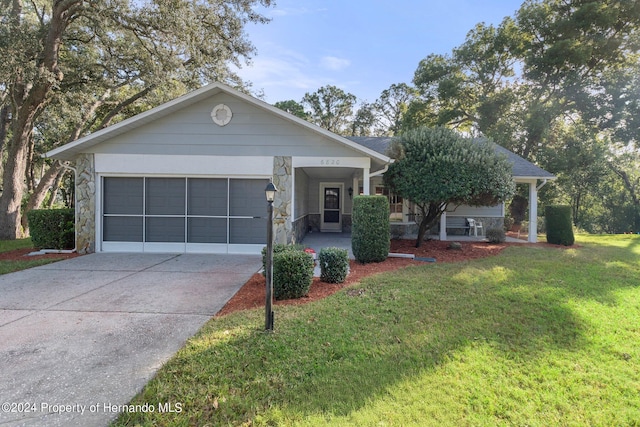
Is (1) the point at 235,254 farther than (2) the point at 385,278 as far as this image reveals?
Yes

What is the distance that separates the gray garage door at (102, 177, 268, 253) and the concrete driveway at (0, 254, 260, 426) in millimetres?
1563

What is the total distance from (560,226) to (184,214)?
39.4 ft

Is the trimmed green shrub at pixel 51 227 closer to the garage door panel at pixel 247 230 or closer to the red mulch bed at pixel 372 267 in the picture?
the garage door panel at pixel 247 230

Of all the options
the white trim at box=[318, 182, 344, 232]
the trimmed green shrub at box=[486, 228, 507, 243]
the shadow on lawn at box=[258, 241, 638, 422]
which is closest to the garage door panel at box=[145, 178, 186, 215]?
the shadow on lawn at box=[258, 241, 638, 422]

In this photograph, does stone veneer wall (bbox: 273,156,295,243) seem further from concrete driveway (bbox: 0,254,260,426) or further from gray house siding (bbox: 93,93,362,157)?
concrete driveway (bbox: 0,254,260,426)

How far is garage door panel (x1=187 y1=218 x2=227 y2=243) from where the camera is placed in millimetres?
8758

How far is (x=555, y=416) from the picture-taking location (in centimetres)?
246

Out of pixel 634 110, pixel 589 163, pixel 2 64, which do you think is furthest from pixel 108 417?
pixel 634 110

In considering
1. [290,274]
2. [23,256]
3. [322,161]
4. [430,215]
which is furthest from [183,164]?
[430,215]

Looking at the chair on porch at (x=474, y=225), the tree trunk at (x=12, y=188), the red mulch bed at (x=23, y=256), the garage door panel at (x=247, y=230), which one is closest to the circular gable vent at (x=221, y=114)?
the garage door panel at (x=247, y=230)

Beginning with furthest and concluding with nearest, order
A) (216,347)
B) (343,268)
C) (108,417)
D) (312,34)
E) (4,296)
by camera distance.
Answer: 1. (312,34)
2. (343,268)
3. (4,296)
4. (216,347)
5. (108,417)

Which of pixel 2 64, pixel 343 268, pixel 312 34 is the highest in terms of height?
pixel 312 34

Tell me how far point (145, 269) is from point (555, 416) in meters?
7.17

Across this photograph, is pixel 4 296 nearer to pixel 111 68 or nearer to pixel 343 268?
pixel 343 268
